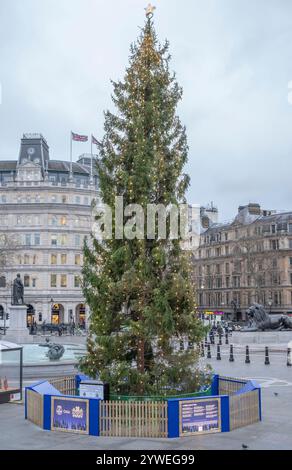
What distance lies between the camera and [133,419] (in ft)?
44.0

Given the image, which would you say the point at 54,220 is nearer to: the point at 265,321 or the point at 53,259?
Answer: the point at 53,259

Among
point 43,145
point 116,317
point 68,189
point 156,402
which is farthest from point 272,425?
point 43,145

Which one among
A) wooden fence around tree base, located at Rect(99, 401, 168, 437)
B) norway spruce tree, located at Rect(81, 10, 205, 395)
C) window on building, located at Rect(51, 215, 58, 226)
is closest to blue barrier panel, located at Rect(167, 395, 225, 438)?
wooden fence around tree base, located at Rect(99, 401, 168, 437)

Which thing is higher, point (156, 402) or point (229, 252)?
point (229, 252)

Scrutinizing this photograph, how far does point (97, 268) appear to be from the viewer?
1628 centimetres

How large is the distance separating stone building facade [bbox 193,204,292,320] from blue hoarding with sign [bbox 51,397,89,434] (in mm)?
67184

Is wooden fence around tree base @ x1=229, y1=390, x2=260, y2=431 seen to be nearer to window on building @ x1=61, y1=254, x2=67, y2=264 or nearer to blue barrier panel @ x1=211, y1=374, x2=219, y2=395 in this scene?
blue barrier panel @ x1=211, y1=374, x2=219, y2=395

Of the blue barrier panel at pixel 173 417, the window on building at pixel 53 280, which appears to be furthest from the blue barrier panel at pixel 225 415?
the window on building at pixel 53 280

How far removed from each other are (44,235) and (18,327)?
142 feet

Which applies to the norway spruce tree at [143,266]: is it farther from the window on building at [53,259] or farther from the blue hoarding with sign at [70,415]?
the window on building at [53,259]

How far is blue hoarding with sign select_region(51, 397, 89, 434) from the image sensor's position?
1361 centimetres

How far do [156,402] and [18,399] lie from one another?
697 cm

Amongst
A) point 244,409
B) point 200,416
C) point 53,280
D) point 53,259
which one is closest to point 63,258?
point 53,259
